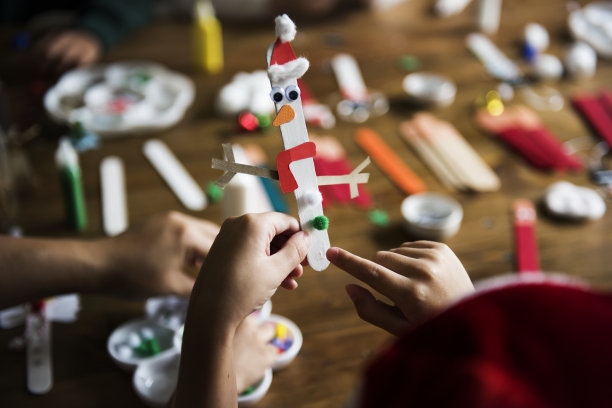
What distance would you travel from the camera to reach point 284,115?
0.61m

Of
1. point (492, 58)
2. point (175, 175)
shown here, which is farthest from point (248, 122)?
point (492, 58)

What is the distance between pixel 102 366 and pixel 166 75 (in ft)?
2.70

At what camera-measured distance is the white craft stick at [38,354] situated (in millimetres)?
727

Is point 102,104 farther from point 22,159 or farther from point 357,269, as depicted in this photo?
point 357,269

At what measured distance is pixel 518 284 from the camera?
39 centimetres

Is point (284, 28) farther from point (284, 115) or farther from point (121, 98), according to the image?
point (121, 98)

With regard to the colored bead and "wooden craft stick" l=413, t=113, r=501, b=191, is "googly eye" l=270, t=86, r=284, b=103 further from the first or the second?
the colored bead

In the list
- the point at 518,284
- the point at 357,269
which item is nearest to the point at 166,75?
the point at 357,269

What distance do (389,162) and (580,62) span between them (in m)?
0.65

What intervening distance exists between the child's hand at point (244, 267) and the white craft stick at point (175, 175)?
1.46 ft

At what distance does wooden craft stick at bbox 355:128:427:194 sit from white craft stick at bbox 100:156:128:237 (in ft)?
1.62

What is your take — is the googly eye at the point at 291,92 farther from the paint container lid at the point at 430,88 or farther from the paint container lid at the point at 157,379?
the paint container lid at the point at 430,88

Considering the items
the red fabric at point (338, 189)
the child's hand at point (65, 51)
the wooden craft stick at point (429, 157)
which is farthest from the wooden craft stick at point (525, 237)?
the child's hand at point (65, 51)

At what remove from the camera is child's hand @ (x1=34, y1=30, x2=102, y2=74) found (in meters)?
1.39
